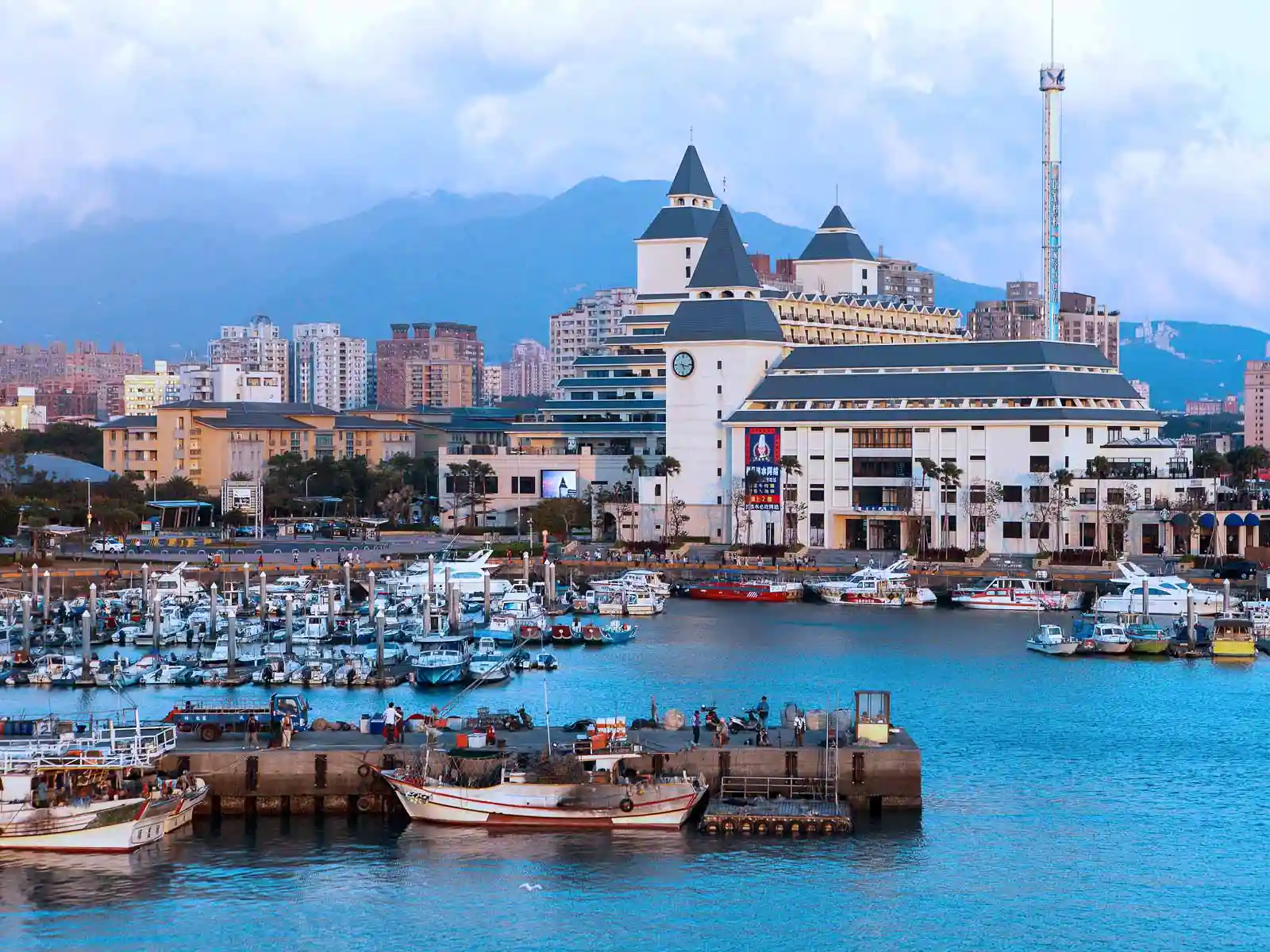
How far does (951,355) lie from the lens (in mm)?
92188

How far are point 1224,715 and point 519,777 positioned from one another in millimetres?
22075

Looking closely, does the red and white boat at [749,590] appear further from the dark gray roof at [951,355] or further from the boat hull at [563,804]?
the boat hull at [563,804]

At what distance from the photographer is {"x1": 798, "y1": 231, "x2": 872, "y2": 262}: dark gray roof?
117625 mm

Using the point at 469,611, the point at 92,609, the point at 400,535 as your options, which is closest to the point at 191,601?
the point at 92,609

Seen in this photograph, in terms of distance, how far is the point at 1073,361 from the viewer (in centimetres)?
9100

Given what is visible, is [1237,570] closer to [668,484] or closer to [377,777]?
[668,484]

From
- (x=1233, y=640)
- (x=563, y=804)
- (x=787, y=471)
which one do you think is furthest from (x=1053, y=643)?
(x=563, y=804)

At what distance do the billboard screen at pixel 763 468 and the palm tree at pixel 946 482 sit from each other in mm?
7880

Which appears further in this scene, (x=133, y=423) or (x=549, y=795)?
(x=133, y=423)

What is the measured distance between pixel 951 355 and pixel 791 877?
60.3m

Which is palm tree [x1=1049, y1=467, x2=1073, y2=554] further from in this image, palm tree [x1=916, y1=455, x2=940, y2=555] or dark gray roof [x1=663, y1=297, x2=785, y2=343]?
dark gray roof [x1=663, y1=297, x2=785, y2=343]

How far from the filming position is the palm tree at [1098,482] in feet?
273

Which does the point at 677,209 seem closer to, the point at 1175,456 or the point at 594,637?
the point at 1175,456

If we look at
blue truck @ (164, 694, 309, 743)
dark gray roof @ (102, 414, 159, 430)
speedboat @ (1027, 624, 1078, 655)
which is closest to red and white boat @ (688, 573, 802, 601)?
speedboat @ (1027, 624, 1078, 655)
